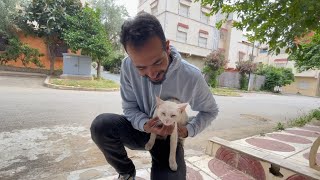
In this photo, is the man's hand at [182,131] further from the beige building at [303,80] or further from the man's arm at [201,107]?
the beige building at [303,80]

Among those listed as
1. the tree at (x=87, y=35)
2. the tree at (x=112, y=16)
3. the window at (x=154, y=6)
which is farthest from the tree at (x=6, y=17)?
the window at (x=154, y=6)

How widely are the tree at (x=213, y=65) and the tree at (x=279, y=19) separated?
16206 millimetres

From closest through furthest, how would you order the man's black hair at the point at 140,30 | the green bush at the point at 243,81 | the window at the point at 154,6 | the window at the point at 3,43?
1. the man's black hair at the point at 140,30
2. the window at the point at 3,43
3. the window at the point at 154,6
4. the green bush at the point at 243,81

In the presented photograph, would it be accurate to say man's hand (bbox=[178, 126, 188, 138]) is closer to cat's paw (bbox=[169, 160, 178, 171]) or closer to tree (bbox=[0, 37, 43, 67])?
cat's paw (bbox=[169, 160, 178, 171])

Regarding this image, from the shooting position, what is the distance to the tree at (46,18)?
550 inches

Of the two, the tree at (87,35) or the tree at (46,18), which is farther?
the tree at (46,18)

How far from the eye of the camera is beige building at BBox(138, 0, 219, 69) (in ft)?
73.4

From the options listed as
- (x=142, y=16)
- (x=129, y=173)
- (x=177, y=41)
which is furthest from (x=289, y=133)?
(x=177, y=41)

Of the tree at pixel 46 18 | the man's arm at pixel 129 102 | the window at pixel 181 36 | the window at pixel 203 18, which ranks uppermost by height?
the window at pixel 203 18

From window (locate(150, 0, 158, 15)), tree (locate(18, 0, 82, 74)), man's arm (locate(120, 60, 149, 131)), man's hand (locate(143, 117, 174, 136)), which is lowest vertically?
man's hand (locate(143, 117, 174, 136))

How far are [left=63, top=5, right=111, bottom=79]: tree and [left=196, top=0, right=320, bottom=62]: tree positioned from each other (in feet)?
35.9

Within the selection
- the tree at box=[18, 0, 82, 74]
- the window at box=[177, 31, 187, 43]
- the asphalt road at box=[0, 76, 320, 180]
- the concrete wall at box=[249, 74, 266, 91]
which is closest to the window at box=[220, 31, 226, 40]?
the concrete wall at box=[249, 74, 266, 91]

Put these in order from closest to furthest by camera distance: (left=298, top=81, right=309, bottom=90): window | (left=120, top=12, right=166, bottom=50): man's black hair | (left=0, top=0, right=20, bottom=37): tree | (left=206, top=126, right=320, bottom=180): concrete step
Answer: (left=120, top=12, right=166, bottom=50): man's black hair < (left=206, top=126, right=320, bottom=180): concrete step < (left=0, top=0, right=20, bottom=37): tree < (left=298, top=81, right=309, bottom=90): window

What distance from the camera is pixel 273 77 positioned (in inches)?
1043
